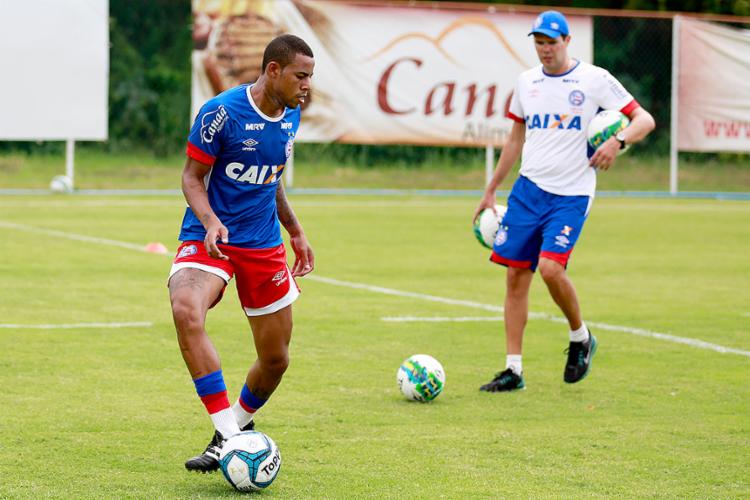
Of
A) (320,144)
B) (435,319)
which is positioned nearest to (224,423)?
(435,319)

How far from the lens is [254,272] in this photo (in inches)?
249

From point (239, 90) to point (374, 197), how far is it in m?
19.1

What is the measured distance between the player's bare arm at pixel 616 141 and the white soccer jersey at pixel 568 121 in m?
0.18

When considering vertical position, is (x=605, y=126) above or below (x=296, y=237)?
above

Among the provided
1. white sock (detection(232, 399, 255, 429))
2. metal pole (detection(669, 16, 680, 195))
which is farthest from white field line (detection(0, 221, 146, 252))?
metal pole (detection(669, 16, 680, 195))

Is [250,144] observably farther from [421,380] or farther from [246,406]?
[421,380]

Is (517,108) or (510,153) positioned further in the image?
(510,153)

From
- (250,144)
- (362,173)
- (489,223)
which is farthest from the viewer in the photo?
(362,173)

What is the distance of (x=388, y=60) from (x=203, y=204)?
20.4m

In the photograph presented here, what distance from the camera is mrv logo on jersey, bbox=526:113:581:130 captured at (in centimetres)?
875

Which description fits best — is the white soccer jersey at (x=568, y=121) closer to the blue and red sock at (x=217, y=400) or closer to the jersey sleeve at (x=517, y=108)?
the jersey sleeve at (x=517, y=108)

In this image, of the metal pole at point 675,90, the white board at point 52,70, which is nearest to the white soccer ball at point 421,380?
the white board at point 52,70

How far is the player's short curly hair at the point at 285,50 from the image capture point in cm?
610

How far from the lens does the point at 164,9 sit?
3712cm
